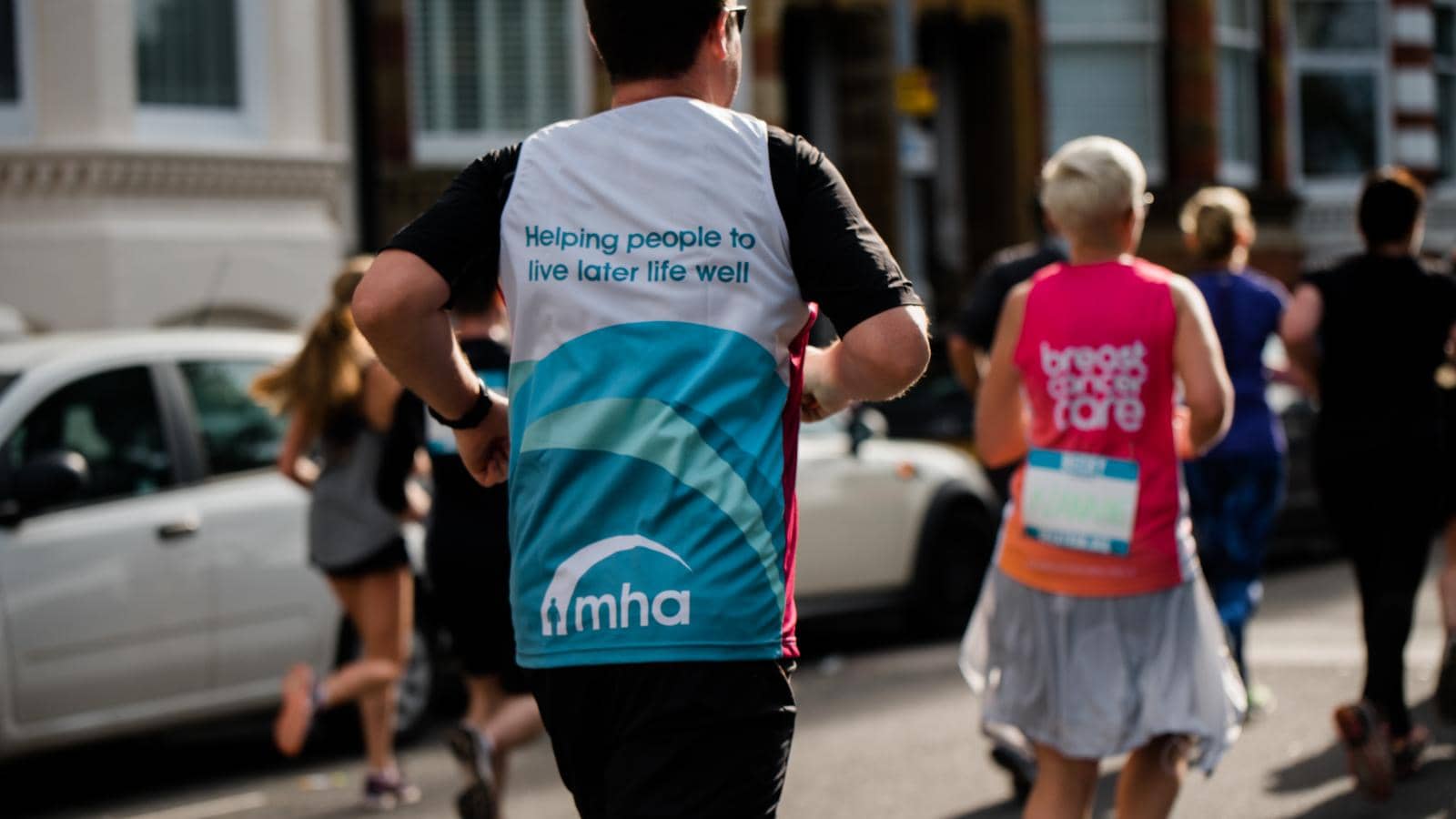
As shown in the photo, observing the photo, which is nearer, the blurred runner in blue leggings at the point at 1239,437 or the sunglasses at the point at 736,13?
the sunglasses at the point at 736,13

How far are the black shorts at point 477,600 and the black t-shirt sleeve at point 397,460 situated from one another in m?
0.83

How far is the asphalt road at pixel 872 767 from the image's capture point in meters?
7.04

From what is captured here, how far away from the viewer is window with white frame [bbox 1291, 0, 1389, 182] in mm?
24438

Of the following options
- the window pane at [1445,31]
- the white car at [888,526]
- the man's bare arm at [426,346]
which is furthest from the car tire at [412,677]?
the window pane at [1445,31]

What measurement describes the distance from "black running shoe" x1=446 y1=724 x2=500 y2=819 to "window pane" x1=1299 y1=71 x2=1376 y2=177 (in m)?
19.7

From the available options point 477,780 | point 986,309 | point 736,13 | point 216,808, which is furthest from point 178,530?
point 736,13

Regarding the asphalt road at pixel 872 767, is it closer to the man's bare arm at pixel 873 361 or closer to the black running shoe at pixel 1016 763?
the black running shoe at pixel 1016 763

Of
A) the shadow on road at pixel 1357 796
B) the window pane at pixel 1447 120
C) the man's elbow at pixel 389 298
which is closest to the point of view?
the man's elbow at pixel 389 298

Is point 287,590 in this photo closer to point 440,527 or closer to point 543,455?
point 440,527

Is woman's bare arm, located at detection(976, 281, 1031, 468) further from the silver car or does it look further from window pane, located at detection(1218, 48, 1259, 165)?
window pane, located at detection(1218, 48, 1259, 165)

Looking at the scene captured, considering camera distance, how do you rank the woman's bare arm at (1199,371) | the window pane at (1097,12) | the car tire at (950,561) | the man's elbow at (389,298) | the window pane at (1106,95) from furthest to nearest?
the window pane at (1106,95) < the window pane at (1097,12) < the car tire at (950,561) < the woman's bare arm at (1199,371) < the man's elbow at (389,298)

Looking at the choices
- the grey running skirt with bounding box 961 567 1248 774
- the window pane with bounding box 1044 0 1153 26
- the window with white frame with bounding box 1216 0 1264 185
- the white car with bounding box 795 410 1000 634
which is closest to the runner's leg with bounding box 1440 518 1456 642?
the grey running skirt with bounding box 961 567 1248 774

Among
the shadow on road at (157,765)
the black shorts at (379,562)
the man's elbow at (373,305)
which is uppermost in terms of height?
the man's elbow at (373,305)

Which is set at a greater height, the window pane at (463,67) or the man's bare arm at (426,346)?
the window pane at (463,67)
